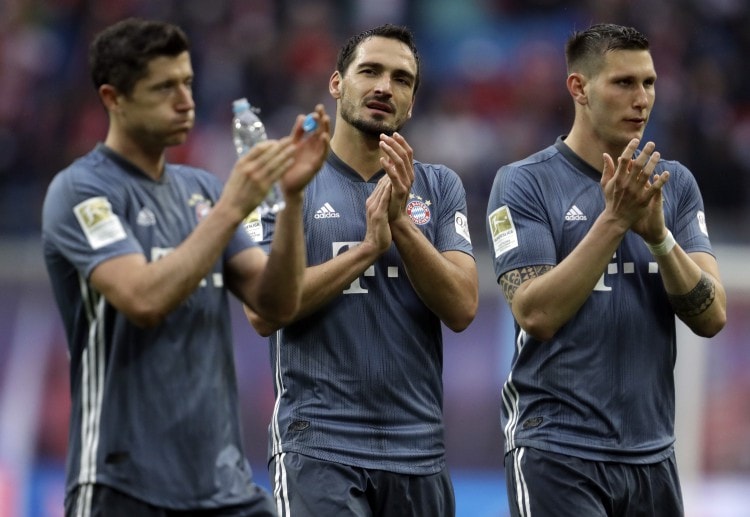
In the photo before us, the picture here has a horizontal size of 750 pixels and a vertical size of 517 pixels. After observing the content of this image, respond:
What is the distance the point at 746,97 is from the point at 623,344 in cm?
910

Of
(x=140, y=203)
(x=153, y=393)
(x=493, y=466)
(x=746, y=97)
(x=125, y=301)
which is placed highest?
(x=746, y=97)

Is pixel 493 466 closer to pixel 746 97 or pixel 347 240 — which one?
pixel 347 240

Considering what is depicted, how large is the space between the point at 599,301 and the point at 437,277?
68 cm

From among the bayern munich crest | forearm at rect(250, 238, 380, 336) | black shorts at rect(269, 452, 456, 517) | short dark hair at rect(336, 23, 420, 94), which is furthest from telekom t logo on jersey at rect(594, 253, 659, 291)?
short dark hair at rect(336, 23, 420, 94)

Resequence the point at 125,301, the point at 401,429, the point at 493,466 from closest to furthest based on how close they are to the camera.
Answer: the point at 125,301 < the point at 401,429 < the point at 493,466

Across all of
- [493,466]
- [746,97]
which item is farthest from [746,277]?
[746,97]

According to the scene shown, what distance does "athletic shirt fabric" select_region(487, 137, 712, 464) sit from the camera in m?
5.77

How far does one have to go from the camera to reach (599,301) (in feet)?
19.1

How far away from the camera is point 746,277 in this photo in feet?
34.7

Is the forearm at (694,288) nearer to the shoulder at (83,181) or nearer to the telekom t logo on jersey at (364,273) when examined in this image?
the telekom t logo on jersey at (364,273)

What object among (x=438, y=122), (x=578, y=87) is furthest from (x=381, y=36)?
(x=438, y=122)

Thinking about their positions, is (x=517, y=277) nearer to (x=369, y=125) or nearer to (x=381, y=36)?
(x=369, y=125)

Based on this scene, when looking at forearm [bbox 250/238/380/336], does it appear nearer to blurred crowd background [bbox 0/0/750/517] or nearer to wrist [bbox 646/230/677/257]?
wrist [bbox 646/230/677/257]

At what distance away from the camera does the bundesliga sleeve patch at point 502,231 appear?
591 centimetres
